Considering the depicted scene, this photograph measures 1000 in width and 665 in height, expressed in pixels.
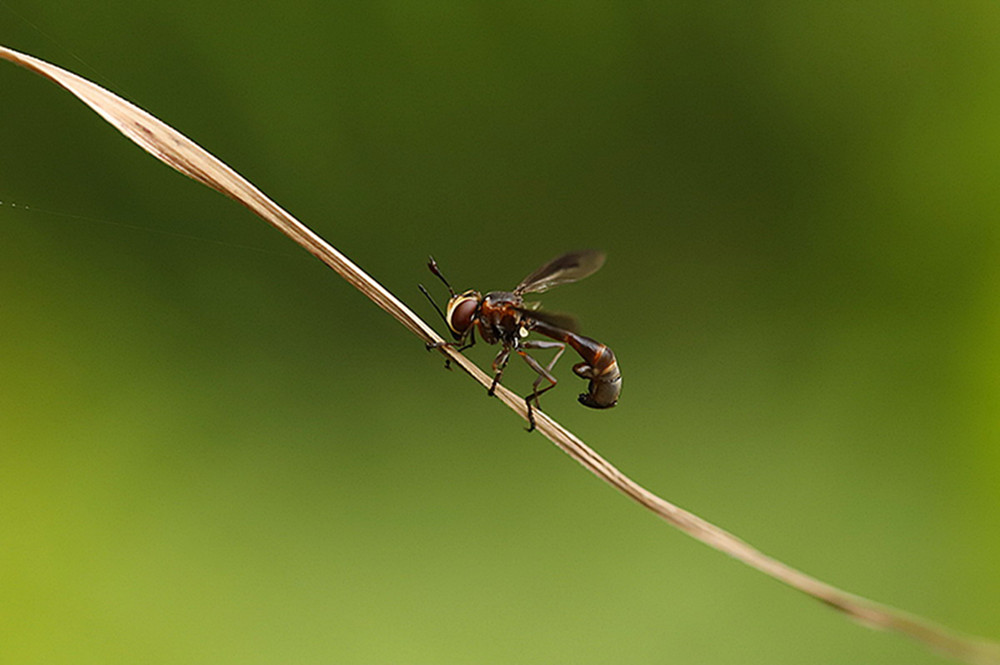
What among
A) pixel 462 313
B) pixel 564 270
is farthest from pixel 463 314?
pixel 564 270

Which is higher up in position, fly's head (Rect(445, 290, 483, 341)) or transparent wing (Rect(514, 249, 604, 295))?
fly's head (Rect(445, 290, 483, 341))

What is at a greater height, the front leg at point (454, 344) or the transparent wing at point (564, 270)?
the front leg at point (454, 344)

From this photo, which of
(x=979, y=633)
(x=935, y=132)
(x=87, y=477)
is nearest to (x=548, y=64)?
(x=935, y=132)

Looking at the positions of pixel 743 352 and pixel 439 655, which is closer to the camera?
pixel 439 655

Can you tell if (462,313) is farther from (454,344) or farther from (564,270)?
(564,270)

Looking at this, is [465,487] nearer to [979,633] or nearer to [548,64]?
[548,64]
